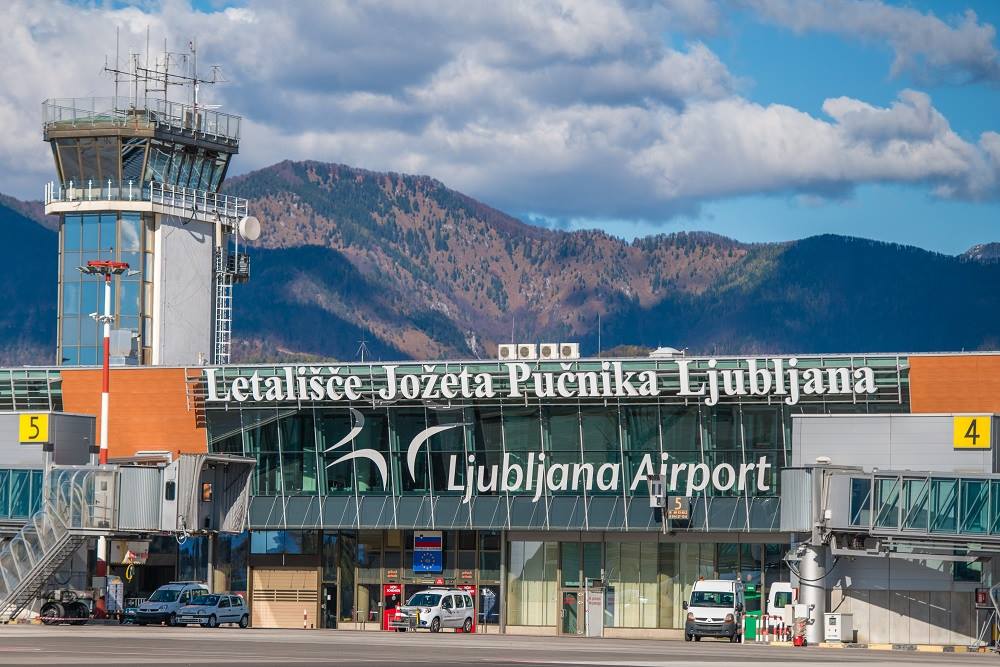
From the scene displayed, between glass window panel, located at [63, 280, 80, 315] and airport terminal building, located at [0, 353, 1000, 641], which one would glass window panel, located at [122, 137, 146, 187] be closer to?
glass window panel, located at [63, 280, 80, 315]

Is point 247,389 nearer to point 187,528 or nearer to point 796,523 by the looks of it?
point 187,528

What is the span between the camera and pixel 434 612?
7106cm

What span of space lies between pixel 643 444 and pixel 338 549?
52.6 feet

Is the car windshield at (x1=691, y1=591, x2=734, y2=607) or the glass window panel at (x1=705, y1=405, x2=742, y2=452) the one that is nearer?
the car windshield at (x1=691, y1=591, x2=734, y2=607)

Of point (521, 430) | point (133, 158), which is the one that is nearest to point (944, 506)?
point (521, 430)

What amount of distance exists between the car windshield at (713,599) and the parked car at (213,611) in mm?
20256

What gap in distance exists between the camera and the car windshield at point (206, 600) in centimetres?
7175

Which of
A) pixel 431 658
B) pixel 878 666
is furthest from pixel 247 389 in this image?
pixel 878 666

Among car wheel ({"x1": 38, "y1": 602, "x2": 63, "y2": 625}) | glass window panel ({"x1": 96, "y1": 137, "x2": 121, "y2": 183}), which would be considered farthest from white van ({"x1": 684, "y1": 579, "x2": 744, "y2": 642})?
glass window panel ({"x1": 96, "y1": 137, "x2": 121, "y2": 183})

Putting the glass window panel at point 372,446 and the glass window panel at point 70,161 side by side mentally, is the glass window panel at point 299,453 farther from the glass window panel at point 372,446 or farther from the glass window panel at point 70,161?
the glass window panel at point 70,161

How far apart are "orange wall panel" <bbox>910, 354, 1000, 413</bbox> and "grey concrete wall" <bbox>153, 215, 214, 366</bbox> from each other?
44363 millimetres

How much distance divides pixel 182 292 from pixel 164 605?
109 feet

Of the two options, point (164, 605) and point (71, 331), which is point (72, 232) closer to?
point (71, 331)

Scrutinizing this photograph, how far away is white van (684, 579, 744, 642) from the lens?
67000 mm
